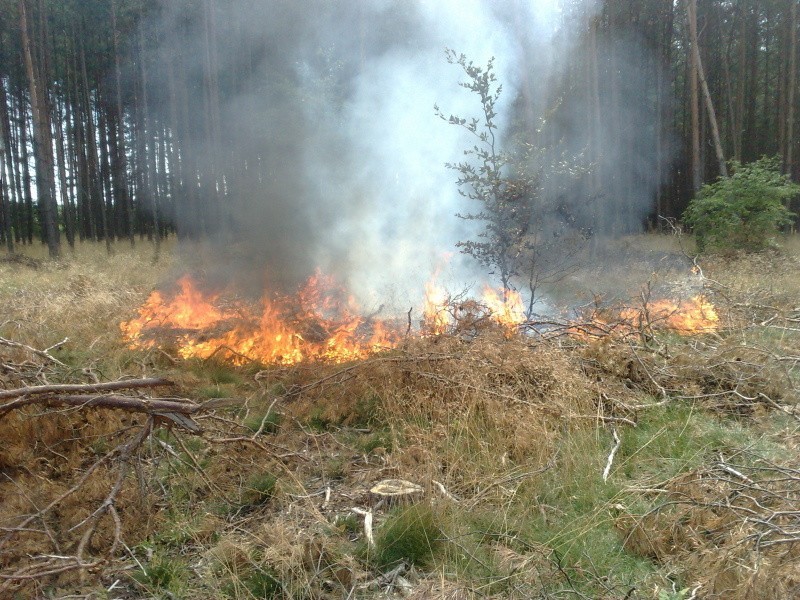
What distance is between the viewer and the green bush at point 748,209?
1248cm

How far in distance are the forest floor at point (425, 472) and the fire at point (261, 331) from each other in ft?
1.33

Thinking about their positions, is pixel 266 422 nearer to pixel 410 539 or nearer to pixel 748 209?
pixel 410 539

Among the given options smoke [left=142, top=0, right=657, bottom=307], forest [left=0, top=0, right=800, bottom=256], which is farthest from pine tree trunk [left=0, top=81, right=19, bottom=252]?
smoke [left=142, top=0, right=657, bottom=307]

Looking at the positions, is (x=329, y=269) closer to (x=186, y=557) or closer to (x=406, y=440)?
(x=406, y=440)

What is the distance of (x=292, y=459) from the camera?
12.4 ft

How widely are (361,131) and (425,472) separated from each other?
895cm

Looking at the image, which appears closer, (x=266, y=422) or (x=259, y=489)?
(x=259, y=489)

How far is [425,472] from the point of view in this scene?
3283 millimetres

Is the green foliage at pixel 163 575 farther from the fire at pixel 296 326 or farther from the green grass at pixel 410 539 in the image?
the fire at pixel 296 326

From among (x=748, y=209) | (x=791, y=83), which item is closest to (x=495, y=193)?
(x=748, y=209)

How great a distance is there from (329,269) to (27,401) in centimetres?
627

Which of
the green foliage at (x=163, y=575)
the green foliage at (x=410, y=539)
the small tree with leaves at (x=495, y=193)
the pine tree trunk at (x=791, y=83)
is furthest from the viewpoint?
the pine tree trunk at (x=791, y=83)

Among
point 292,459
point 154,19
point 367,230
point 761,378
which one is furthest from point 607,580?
point 154,19

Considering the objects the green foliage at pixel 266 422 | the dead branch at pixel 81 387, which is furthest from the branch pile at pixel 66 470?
the green foliage at pixel 266 422
